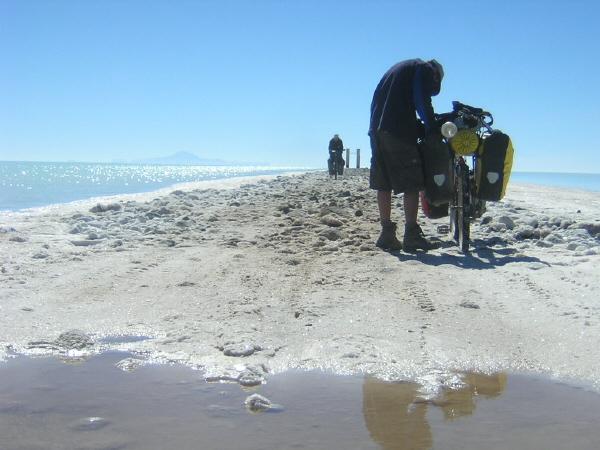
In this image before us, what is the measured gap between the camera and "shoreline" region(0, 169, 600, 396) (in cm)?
269

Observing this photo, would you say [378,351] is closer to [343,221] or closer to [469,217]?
[469,217]

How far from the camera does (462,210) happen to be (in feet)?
17.0

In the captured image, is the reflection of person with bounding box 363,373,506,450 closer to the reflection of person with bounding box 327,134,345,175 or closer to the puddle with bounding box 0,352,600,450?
the puddle with bounding box 0,352,600,450

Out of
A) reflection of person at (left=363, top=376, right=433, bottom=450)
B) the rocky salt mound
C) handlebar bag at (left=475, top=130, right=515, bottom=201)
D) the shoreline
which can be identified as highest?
handlebar bag at (left=475, top=130, right=515, bottom=201)

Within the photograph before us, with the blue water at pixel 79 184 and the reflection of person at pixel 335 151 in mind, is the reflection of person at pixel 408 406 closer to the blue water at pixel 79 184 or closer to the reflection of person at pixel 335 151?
the blue water at pixel 79 184

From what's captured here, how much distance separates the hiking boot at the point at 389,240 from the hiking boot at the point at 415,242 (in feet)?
0.25

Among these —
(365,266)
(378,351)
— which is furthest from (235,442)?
(365,266)

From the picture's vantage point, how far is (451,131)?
4.89 m

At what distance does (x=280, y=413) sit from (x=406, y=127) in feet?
11.1

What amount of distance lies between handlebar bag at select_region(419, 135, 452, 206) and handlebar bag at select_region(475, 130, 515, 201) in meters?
0.30

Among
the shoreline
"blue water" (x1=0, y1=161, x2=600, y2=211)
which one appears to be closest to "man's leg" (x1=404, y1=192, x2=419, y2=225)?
the shoreline

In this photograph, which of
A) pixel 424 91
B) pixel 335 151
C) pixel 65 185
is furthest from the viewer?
pixel 65 185

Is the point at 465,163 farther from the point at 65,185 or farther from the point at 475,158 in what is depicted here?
the point at 65,185

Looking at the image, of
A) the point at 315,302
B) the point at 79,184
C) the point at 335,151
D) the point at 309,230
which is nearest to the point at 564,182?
the point at 335,151
